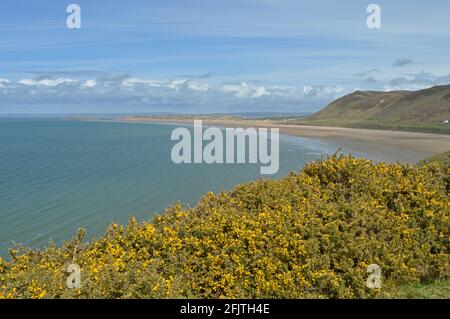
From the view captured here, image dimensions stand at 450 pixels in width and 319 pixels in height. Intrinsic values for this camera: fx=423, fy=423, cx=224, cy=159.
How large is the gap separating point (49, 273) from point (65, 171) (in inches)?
1550

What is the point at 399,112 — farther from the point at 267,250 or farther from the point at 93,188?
the point at 267,250

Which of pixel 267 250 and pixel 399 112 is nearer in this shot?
pixel 267 250

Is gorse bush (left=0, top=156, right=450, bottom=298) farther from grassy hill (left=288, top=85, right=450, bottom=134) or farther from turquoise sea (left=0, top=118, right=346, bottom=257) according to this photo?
grassy hill (left=288, top=85, right=450, bottom=134)

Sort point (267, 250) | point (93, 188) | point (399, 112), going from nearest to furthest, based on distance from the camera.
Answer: point (267, 250) < point (93, 188) < point (399, 112)

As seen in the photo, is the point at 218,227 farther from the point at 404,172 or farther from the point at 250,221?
the point at 404,172

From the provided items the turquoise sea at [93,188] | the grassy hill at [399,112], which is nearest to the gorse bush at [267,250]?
the turquoise sea at [93,188]

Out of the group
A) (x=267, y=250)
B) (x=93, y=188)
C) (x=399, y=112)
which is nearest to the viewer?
(x=267, y=250)

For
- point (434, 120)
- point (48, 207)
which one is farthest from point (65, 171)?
point (434, 120)

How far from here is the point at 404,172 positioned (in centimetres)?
1084

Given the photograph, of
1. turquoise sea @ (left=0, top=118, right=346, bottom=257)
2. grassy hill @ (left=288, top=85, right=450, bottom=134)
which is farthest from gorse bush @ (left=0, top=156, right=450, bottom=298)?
grassy hill @ (left=288, top=85, right=450, bottom=134)

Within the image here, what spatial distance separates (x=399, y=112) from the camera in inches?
5246

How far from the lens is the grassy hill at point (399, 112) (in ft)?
325

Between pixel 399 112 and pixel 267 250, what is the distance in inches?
5438

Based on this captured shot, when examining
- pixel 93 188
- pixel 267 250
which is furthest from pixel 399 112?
pixel 267 250
